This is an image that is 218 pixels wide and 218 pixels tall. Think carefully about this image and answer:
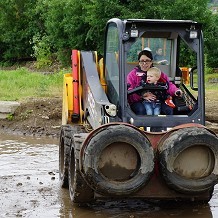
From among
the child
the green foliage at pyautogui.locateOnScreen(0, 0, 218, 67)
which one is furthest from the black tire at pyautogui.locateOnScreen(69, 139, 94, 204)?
the green foliage at pyautogui.locateOnScreen(0, 0, 218, 67)

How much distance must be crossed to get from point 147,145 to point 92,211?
1.29 meters

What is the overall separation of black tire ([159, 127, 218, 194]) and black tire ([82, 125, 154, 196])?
0.18m

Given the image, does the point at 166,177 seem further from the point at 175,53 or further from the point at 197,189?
the point at 175,53

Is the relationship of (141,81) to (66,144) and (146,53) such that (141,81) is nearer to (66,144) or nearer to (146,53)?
(146,53)

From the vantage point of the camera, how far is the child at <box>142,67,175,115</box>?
7.73 m

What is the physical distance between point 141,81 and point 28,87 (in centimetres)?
1184

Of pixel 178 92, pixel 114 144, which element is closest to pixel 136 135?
pixel 114 144

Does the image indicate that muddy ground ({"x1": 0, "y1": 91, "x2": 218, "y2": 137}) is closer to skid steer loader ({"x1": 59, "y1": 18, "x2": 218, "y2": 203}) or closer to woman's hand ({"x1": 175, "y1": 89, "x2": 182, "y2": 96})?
skid steer loader ({"x1": 59, "y1": 18, "x2": 218, "y2": 203})

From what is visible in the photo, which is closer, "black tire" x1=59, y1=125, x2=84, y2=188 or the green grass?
"black tire" x1=59, y1=125, x2=84, y2=188

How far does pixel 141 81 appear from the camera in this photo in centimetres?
783

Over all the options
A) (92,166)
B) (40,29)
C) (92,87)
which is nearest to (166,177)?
(92,166)

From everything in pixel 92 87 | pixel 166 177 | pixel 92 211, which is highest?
pixel 92 87

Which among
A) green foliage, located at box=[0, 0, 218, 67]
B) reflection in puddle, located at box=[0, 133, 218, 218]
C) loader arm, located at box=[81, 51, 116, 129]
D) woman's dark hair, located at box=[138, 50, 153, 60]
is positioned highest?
green foliage, located at box=[0, 0, 218, 67]

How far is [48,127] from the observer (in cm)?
1462
